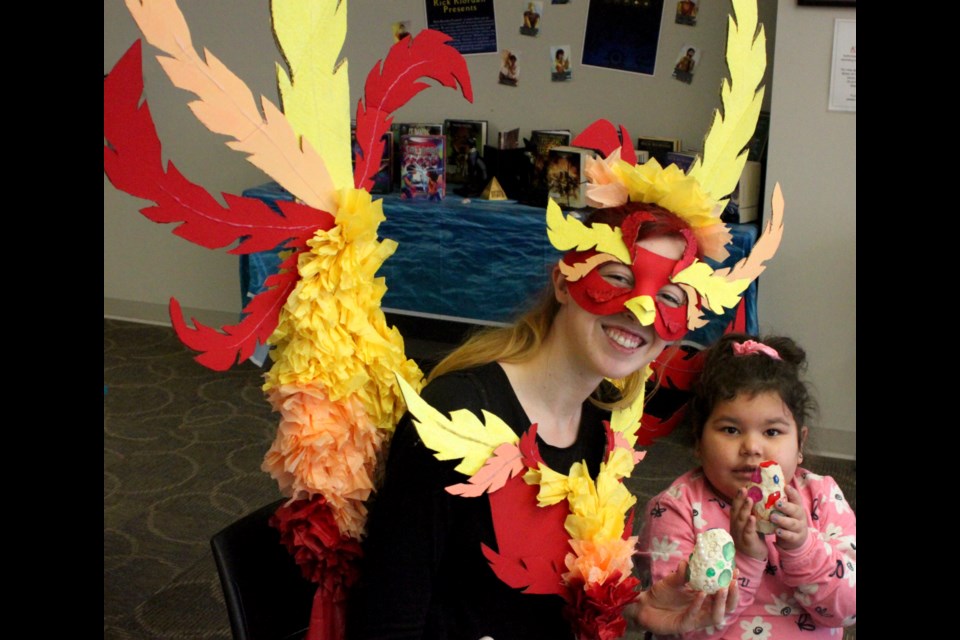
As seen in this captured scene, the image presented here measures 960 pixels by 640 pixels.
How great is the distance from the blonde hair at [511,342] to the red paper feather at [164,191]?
0.28 m

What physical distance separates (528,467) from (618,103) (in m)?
3.04

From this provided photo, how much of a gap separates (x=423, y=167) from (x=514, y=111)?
60cm

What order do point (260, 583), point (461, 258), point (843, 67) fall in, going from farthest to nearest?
point (461, 258)
point (843, 67)
point (260, 583)

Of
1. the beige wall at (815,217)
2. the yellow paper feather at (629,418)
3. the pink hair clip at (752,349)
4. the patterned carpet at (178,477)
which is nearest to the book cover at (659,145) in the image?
the beige wall at (815,217)

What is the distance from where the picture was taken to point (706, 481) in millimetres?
1485

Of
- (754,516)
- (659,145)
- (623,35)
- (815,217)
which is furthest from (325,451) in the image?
(623,35)

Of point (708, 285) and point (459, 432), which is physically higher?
point (708, 285)

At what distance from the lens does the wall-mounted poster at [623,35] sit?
152 inches

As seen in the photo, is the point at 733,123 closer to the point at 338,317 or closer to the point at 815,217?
the point at 338,317

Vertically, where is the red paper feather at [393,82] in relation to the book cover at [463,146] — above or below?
below

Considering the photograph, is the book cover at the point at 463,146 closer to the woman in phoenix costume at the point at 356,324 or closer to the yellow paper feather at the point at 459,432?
the woman in phoenix costume at the point at 356,324

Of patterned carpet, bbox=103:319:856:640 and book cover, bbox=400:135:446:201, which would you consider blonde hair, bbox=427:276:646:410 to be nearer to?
patterned carpet, bbox=103:319:856:640

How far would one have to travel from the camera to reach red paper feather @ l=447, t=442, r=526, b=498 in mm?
1147

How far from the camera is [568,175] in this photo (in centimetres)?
354
